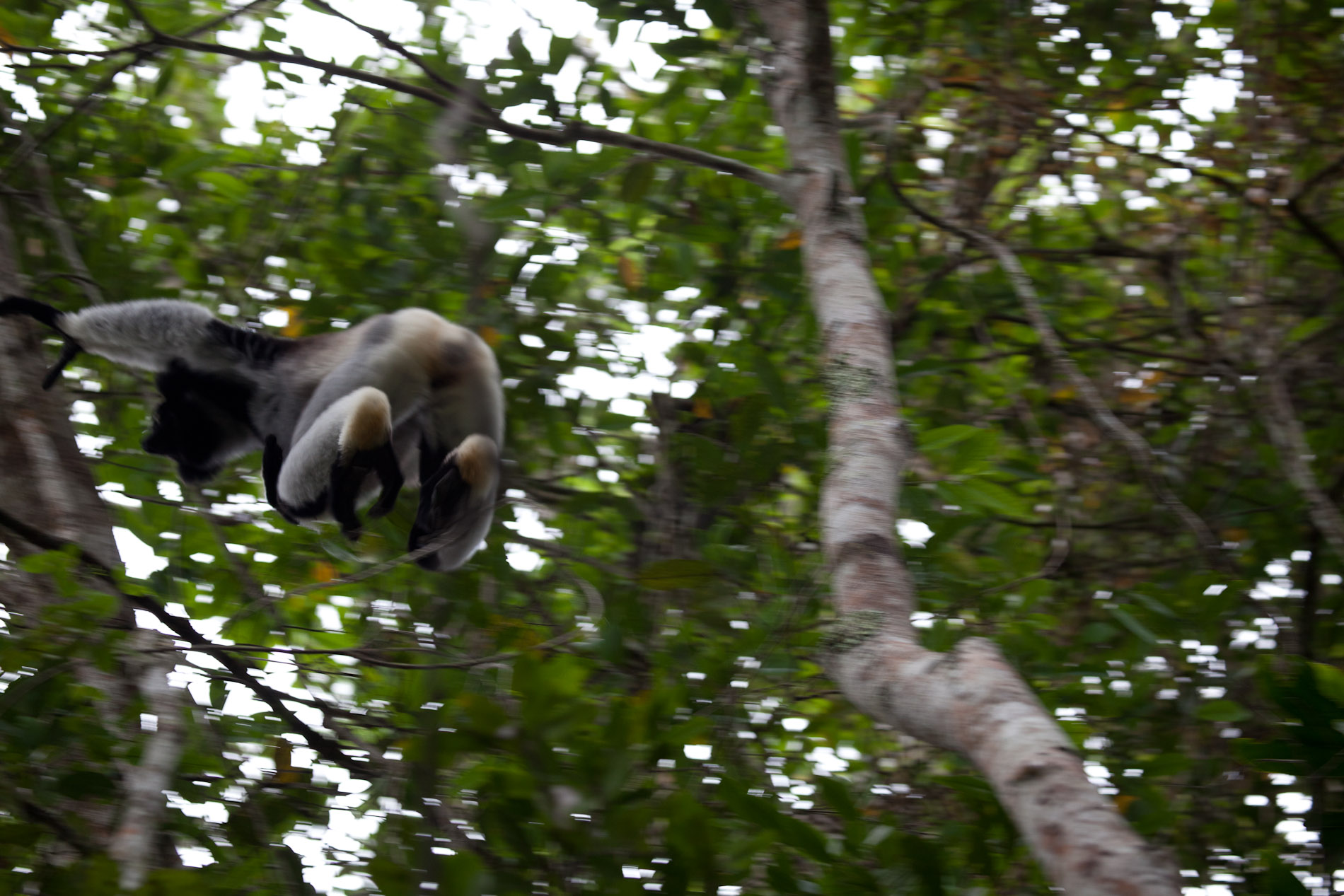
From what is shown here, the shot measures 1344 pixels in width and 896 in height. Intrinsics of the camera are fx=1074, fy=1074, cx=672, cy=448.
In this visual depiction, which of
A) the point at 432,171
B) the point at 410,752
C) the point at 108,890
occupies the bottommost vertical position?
the point at 108,890

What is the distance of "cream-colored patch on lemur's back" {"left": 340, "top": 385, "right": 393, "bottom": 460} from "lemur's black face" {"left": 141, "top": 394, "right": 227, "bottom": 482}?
2.79ft

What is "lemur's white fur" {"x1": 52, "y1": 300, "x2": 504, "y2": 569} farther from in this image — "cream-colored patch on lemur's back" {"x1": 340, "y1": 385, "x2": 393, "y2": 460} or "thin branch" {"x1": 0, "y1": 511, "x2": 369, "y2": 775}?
"thin branch" {"x1": 0, "y1": 511, "x2": 369, "y2": 775}

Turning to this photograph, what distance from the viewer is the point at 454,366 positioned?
338cm

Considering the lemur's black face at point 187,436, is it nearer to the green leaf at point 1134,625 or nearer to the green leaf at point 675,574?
the green leaf at point 675,574

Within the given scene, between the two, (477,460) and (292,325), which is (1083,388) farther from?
(292,325)

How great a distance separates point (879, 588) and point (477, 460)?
178cm

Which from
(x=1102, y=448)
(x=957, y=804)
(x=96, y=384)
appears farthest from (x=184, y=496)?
(x=1102, y=448)

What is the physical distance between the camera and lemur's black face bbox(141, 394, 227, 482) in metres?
3.63

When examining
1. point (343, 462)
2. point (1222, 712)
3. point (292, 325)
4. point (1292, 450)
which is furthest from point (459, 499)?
point (1292, 450)

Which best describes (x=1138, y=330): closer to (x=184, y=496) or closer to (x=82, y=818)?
(x=184, y=496)

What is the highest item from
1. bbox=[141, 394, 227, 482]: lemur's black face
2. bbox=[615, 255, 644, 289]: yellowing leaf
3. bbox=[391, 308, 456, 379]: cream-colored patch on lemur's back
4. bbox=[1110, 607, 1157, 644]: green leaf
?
bbox=[615, 255, 644, 289]: yellowing leaf

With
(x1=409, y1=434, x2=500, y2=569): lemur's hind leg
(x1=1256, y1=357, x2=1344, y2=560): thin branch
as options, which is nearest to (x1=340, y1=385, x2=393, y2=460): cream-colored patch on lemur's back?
(x1=409, y1=434, x2=500, y2=569): lemur's hind leg

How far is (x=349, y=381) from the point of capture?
3314 mm

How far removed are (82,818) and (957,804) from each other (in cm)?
219
